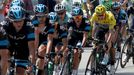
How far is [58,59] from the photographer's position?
9594 millimetres

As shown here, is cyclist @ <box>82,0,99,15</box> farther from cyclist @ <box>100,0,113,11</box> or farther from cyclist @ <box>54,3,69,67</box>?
cyclist @ <box>54,3,69,67</box>

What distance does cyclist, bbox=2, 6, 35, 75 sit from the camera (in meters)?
7.43

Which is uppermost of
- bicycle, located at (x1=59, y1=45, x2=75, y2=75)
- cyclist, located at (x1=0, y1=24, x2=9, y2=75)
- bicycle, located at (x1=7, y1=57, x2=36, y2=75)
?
cyclist, located at (x1=0, y1=24, x2=9, y2=75)

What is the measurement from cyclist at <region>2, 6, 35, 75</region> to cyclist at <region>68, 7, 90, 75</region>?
2.42m

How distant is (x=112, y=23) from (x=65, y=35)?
1503mm

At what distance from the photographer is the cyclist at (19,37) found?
743 cm

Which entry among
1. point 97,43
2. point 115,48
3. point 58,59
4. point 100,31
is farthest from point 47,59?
point 115,48

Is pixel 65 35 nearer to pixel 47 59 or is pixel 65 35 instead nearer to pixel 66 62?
pixel 66 62

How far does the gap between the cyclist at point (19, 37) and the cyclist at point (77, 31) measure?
2419 mm

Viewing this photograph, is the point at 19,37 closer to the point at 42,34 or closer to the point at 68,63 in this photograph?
the point at 42,34

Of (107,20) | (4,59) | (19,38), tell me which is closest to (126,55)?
(107,20)

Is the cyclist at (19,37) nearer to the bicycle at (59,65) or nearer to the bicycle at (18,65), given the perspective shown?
the bicycle at (18,65)

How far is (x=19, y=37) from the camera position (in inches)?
303

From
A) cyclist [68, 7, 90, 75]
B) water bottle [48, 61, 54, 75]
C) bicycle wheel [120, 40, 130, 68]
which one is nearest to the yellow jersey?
cyclist [68, 7, 90, 75]
